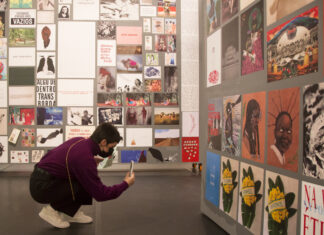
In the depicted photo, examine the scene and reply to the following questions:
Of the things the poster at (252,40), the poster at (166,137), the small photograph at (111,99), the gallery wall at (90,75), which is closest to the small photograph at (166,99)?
the gallery wall at (90,75)

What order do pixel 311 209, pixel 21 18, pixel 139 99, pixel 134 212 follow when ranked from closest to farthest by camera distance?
pixel 311 209, pixel 134 212, pixel 21 18, pixel 139 99

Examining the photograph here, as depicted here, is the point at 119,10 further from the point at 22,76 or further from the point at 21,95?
the point at 21,95

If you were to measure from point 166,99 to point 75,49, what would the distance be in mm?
1322

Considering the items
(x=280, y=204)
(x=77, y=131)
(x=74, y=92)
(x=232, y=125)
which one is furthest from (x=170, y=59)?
(x=280, y=204)

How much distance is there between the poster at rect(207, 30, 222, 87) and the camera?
2301 mm

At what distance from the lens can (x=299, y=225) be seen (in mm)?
1400

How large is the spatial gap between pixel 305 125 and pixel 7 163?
3.83m

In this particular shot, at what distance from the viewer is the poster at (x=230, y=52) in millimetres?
2025

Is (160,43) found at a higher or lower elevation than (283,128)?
higher

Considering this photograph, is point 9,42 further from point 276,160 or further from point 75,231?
point 276,160

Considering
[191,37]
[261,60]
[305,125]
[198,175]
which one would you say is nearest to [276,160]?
[305,125]

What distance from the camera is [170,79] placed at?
4270 millimetres

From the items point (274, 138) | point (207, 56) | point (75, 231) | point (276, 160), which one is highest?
point (207, 56)

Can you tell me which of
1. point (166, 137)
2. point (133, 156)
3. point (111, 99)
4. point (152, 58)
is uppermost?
point (152, 58)
